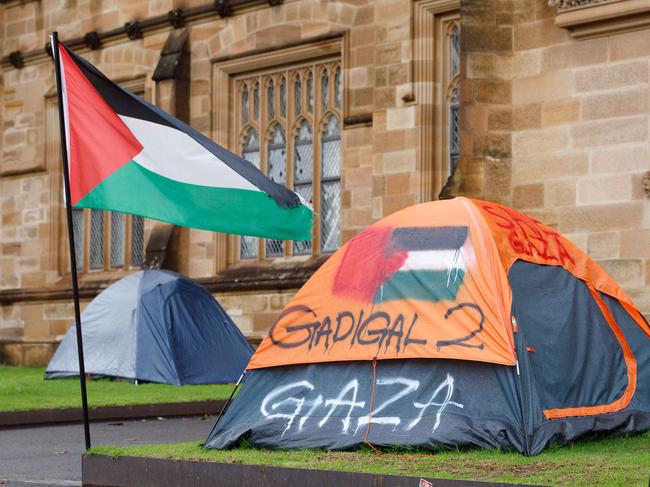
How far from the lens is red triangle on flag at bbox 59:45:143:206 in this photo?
9.64 metres

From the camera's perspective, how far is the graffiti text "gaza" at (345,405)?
9492mm

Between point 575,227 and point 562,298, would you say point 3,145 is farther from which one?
point 562,298

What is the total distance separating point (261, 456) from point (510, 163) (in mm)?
7075

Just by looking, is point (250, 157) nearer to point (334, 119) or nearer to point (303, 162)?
point (303, 162)

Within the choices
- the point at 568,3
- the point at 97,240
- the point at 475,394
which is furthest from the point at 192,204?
the point at 97,240

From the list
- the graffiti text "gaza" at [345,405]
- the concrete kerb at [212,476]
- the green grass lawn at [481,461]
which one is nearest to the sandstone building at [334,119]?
the graffiti text "gaza" at [345,405]

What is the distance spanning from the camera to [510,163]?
15.5 meters

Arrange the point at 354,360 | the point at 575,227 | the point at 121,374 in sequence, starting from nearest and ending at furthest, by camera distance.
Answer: the point at 354,360 → the point at 575,227 → the point at 121,374

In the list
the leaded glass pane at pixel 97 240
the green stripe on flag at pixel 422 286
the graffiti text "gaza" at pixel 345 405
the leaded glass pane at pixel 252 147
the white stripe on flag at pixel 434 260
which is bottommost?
the graffiti text "gaza" at pixel 345 405

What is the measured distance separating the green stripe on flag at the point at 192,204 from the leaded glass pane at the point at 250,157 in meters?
12.2

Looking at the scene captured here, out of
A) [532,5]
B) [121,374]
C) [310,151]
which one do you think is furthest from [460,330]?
[310,151]

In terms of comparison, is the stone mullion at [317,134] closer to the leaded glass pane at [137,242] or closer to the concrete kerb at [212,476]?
the leaded glass pane at [137,242]

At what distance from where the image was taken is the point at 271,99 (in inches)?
875

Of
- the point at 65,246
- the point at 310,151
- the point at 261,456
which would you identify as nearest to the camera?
the point at 261,456
